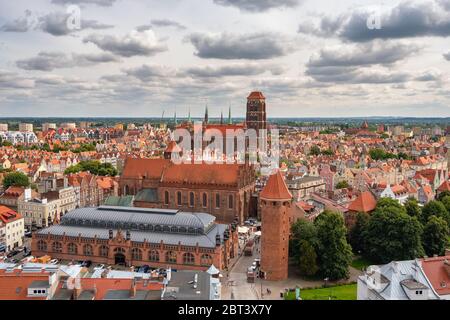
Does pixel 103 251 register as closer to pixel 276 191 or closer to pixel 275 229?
pixel 275 229

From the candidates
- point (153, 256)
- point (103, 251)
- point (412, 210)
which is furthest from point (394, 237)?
point (103, 251)

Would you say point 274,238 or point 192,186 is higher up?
point 192,186

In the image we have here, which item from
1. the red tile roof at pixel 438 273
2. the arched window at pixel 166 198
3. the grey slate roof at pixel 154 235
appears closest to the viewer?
the red tile roof at pixel 438 273

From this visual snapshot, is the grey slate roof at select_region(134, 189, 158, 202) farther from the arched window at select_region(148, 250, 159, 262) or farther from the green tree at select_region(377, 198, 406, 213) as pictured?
the green tree at select_region(377, 198, 406, 213)

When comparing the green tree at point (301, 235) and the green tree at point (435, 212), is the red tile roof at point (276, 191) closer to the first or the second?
the green tree at point (301, 235)

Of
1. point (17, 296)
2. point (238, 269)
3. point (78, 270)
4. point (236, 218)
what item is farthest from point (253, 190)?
point (17, 296)

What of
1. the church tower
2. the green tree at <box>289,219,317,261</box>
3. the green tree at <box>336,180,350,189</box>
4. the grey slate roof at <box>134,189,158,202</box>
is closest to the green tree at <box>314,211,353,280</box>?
the green tree at <box>289,219,317,261</box>

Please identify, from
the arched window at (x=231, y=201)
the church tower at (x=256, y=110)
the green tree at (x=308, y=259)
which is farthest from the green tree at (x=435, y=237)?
the church tower at (x=256, y=110)
